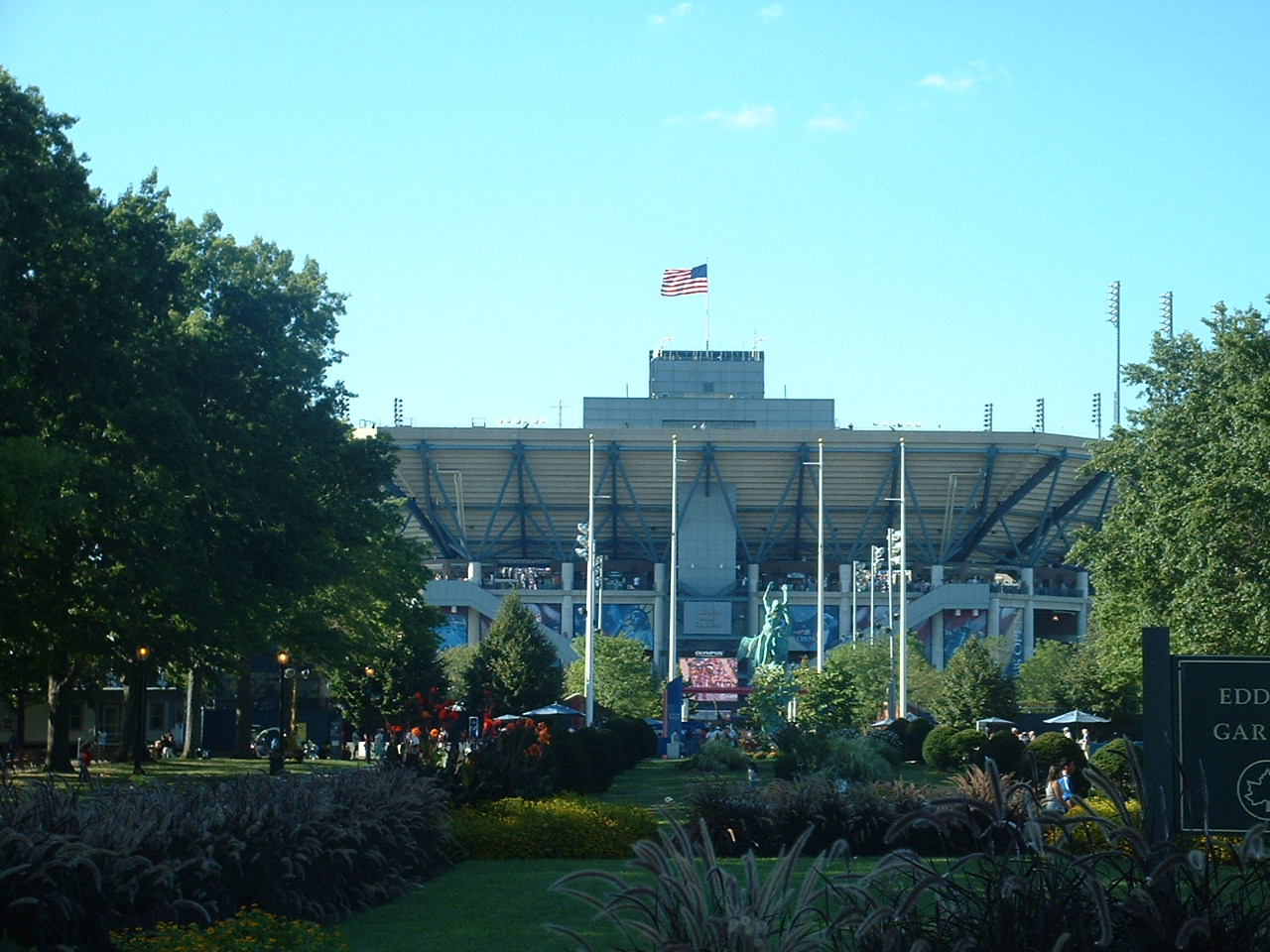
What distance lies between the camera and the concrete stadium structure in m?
115

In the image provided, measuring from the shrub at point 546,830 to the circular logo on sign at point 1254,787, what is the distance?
14.0 metres

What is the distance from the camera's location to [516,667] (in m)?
66.8

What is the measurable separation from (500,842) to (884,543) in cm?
10798

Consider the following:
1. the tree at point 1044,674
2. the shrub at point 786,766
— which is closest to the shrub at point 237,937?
the shrub at point 786,766

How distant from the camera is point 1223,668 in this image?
955cm

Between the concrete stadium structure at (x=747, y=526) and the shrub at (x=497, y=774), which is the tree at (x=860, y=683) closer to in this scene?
the concrete stadium structure at (x=747, y=526)

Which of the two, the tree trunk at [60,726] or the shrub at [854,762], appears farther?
the tree trunk at [60,726]

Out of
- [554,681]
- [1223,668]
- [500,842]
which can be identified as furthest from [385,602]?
[1223,668]

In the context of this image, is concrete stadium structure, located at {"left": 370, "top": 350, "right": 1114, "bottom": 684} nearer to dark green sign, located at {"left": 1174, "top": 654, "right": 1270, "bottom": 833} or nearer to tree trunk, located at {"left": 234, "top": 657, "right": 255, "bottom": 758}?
tree trunk, located at {"left": 234, "top": 657, "right": 255, "bottom": 758}

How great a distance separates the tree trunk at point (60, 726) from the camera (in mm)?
42344

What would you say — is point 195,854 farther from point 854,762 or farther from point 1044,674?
point 1044,674

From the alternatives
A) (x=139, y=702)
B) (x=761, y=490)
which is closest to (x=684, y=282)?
(x=761, y=490)

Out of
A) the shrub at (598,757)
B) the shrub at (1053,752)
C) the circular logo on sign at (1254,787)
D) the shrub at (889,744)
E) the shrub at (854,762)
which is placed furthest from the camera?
the shrub at (889,744)

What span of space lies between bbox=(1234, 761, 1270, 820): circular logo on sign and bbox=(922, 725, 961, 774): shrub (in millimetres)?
38639
